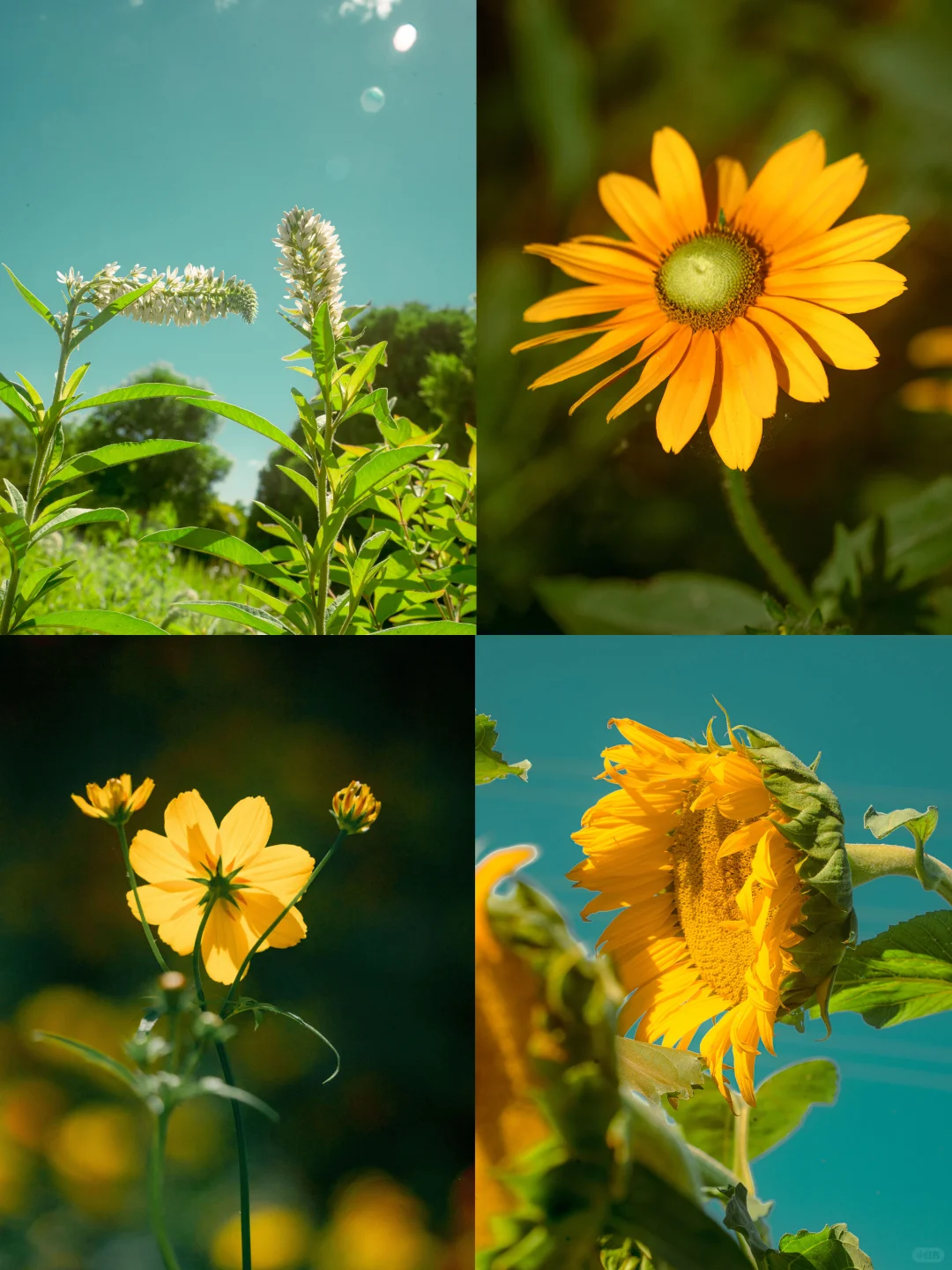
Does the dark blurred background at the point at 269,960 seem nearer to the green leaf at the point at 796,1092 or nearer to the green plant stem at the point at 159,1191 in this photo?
the green plant stem at the point at 159,1191

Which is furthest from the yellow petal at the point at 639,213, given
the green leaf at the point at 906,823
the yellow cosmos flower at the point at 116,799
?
the yellow cosmos flower at the point at 116,799

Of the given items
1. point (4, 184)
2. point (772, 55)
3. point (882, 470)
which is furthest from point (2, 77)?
point (882, 470)

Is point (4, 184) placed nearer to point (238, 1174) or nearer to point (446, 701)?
point (446, 701)

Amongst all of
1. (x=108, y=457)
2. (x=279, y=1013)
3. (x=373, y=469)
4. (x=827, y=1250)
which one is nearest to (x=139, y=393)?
(x=108, y=457)

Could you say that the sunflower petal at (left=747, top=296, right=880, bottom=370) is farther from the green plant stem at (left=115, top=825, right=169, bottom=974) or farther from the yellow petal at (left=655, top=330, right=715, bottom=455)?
the green plant stem at (left=115, top=825, right=169, bottom=974)

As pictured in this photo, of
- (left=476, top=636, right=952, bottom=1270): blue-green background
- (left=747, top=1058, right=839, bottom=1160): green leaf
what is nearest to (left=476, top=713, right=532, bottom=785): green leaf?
(left=476, top=636, right=952, bottom=1270): blue-green background

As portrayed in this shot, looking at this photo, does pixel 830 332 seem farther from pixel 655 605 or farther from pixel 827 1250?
pixel 827 1250
